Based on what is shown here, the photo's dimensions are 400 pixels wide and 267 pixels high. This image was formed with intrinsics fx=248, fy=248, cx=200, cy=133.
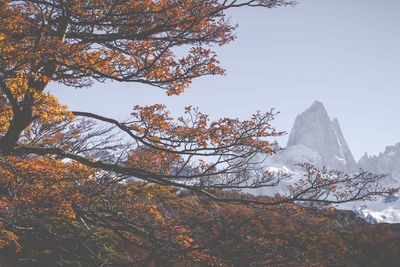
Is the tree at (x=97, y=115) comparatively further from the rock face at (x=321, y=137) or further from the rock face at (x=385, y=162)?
the rock face at (x=385, y=162)

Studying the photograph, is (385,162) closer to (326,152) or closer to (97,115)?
(326,152)

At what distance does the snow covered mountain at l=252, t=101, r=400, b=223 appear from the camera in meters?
162

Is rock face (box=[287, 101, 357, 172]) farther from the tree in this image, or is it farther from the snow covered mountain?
Result: the tree

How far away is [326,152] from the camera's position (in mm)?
165500

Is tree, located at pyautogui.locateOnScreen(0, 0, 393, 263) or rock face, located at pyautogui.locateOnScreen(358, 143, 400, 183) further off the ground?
rock face, located at pyautogui.locateOnScreen(358, 143, 400, 183)

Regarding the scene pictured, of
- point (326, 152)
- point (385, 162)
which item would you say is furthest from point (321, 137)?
point (385, 162)

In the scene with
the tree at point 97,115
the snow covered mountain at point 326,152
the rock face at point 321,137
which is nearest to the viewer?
the tree at point 97,115

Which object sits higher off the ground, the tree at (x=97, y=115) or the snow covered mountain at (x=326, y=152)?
the snow covered mountain at (x=326, y=152)

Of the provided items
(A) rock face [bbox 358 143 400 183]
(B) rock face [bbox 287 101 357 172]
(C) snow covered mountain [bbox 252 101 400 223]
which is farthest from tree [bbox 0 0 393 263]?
(A) rock face [bbox 358 143 400 183]

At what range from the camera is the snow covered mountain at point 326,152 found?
16238 centimetres

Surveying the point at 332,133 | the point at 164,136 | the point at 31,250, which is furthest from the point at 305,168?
the point at 332,133

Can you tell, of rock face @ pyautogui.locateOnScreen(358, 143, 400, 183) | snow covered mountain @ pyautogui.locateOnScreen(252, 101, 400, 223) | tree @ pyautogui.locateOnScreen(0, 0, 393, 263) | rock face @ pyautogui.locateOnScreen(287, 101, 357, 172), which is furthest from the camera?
rock face @ pyautogui.locateOnScreen(358, 143, 400, 183)

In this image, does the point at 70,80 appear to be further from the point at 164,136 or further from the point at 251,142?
the point at 251,142

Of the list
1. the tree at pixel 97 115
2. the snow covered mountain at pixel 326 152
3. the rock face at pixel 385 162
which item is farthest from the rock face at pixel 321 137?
the tree at pixel 97 115
